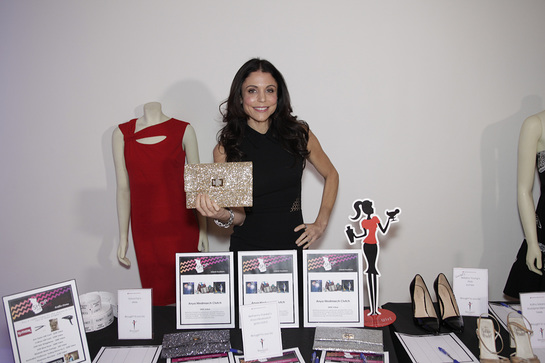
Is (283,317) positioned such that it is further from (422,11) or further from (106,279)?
(422,11)

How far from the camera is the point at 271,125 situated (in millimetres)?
2312

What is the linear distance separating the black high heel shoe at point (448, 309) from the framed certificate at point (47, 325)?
1.44m

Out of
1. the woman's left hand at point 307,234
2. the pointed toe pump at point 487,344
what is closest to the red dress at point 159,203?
the woman's left hand at point 307,234

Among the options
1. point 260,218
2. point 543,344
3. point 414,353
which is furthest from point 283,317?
point 543,344

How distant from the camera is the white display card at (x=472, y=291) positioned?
1.79 meters

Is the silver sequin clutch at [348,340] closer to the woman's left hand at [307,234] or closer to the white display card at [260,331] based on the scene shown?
the white display card at [260,331]

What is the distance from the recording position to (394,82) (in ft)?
9.91

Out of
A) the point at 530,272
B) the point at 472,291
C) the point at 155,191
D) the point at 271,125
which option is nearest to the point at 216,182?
the point at 271,125

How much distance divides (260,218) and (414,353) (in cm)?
103

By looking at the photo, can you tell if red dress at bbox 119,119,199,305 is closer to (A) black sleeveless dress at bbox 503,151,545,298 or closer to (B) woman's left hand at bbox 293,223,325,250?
(B) woman's left hand at bbox 293,223,325,250

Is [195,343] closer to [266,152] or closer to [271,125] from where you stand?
[266,152]

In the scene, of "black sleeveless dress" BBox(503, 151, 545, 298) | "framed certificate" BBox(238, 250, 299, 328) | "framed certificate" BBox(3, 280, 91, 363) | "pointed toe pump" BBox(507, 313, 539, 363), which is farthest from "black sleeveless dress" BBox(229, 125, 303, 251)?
"black sleeveless dress" BBox(503, 151, 545, 298)

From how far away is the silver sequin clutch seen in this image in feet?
5.03

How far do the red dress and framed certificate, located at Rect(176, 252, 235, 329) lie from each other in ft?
3.15
